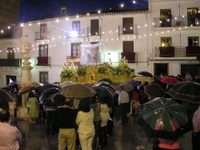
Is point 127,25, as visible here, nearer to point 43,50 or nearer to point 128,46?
point 128,46

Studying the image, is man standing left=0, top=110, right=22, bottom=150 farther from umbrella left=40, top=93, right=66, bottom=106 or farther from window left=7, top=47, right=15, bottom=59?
window left=7, top=47, right=15, bottom=59

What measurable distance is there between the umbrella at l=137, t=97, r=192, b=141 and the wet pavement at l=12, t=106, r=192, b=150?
282 centimetres

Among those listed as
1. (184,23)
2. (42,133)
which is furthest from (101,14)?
(42,133)

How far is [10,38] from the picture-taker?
2852cm

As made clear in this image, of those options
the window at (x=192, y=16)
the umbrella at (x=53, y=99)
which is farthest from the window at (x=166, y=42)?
the umbrella at (x=53, y=99)

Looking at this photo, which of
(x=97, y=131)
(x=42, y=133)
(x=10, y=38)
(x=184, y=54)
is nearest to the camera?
(x=97, y=131)

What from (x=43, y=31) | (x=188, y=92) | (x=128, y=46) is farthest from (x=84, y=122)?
(x=43, y=31)

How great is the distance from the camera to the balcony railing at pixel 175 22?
2314 centimetres

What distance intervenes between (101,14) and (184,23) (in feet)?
29.6

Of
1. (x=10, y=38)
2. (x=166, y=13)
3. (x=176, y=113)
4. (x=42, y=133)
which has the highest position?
(x=166, y=13)

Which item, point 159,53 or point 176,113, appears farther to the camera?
point 159,53

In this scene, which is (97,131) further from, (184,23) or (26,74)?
(184,23)

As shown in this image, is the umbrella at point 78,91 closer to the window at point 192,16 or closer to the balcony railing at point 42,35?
the window at point 192,16

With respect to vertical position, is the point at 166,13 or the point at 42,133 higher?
the point at 166,13
